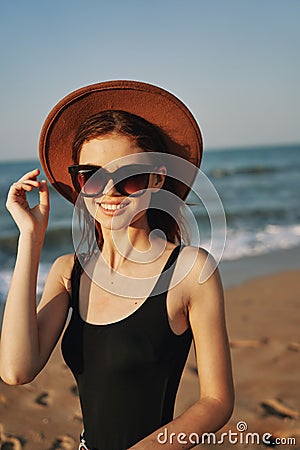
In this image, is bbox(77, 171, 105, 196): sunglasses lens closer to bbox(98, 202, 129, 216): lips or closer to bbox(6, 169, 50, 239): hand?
bbox(98, 202, 129, 216): lips

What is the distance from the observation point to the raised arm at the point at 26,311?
1.96 m

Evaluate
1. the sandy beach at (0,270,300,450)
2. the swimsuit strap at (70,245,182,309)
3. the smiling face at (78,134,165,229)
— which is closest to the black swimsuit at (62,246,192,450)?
the swimsuit strap at (70,245,182,309)

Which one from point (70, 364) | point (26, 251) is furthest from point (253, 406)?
point (26, 251)

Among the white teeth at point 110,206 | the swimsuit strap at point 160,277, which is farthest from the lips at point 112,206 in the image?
the swimsuit strap at point 160,277

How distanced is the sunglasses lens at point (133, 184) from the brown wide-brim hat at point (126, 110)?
0.69ft

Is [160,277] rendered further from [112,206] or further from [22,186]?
[22,186]

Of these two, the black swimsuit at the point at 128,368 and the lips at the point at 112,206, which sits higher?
the lips at the point at 112,206

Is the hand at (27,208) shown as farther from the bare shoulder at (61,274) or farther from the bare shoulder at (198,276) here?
the bare shoulder at (198,276)

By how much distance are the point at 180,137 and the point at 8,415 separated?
11.8 ft

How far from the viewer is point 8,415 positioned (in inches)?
193

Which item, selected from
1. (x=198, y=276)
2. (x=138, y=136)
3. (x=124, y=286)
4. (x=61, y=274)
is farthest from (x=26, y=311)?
(x=138, y=136)

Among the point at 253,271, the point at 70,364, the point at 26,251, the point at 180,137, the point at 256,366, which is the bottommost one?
the point at 253,271

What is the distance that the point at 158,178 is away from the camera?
2.16 meters

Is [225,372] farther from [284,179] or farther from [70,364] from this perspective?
[284,179]
